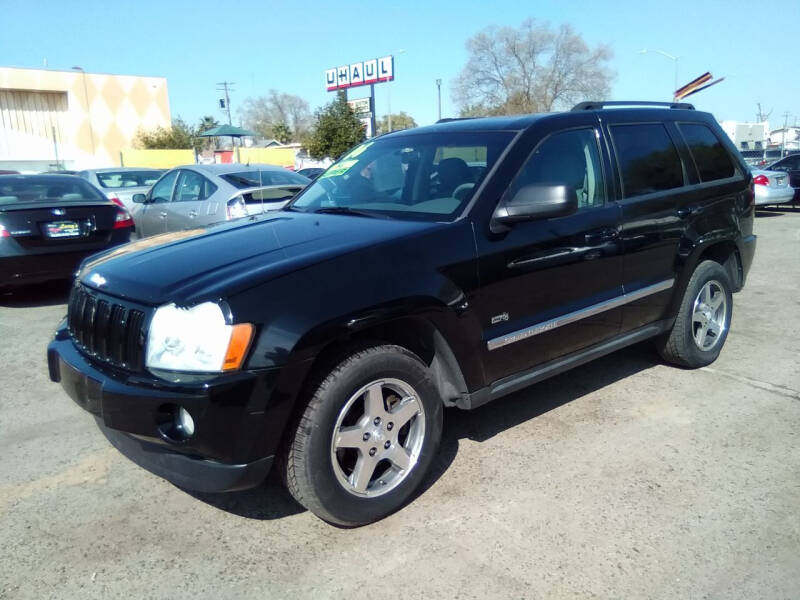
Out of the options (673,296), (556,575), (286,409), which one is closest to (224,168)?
(673,296)

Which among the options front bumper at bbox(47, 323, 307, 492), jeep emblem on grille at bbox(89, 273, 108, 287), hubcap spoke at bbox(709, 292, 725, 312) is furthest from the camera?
hubcap spoke at bbox(709, 292, 725, 312)

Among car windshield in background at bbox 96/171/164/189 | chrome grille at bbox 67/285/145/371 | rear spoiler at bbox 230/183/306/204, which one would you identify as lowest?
chrome grille at bbox 67/285/145/371

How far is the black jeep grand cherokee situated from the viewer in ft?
8.37

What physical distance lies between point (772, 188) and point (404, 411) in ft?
50.7

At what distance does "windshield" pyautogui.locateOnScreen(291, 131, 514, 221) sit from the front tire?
0.89 m

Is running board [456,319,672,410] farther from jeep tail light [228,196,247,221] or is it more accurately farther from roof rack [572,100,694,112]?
jeep tail light [228,196,247,221]

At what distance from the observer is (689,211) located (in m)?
4.45

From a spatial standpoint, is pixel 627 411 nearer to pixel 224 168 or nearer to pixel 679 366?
pixel 679 366

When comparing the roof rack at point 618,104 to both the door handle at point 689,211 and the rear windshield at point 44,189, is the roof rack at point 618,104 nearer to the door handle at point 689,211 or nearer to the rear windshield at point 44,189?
the door handle at point 689,211

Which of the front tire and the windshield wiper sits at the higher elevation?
the windshield wiper

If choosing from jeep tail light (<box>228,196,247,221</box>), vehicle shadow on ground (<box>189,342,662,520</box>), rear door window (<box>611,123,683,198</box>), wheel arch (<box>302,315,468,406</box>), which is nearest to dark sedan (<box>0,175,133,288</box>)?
jeep tail light (<box>228,196,247,221</box>)

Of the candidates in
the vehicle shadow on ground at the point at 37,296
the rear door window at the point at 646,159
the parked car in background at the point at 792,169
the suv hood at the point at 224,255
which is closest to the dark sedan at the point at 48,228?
the vehicle shadow on ground at the point at 37,296

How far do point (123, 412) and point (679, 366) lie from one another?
3.93 meters

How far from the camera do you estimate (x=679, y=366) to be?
4914mm
